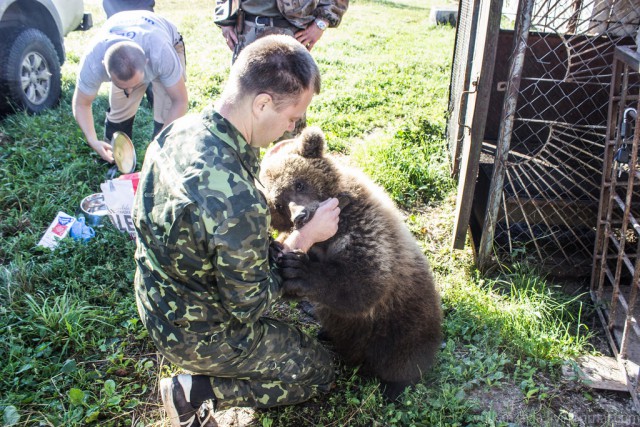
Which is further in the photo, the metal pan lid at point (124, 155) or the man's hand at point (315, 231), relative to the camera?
the metal pan lid at point (124, 155)

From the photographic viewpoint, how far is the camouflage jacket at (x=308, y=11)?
5.23 metres

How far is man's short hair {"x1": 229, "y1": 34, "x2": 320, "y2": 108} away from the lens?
8.38ft

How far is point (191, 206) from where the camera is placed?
7.94ft

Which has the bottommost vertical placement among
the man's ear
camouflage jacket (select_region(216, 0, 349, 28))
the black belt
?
the man's ear

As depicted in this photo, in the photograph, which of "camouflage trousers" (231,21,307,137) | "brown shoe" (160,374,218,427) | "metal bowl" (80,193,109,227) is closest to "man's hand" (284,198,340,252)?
"brown shoe" (160,374,218,427)

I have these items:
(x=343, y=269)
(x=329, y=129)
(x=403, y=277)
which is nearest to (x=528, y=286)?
(x=403, y=277)

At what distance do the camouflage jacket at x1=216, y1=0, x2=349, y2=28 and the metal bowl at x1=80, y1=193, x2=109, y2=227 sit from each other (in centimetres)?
228

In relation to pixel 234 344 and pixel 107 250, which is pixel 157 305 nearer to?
pixel 234 344

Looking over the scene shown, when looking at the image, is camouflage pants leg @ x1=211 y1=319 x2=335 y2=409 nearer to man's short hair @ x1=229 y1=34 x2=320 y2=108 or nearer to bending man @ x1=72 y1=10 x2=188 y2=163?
man's short hair @ x1=229 y1=34 x2=320 y2=108

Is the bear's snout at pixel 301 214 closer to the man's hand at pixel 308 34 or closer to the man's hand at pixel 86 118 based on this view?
the man's hand at pixel 308 34

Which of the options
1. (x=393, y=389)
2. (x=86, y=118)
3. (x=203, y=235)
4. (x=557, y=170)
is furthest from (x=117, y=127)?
(x=557, y=170)

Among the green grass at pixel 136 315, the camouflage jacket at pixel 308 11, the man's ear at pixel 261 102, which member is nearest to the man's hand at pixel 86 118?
the green grass at pixel 136 315

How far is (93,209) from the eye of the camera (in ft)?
17.2

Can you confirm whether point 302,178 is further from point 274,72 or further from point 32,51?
point 32,51
